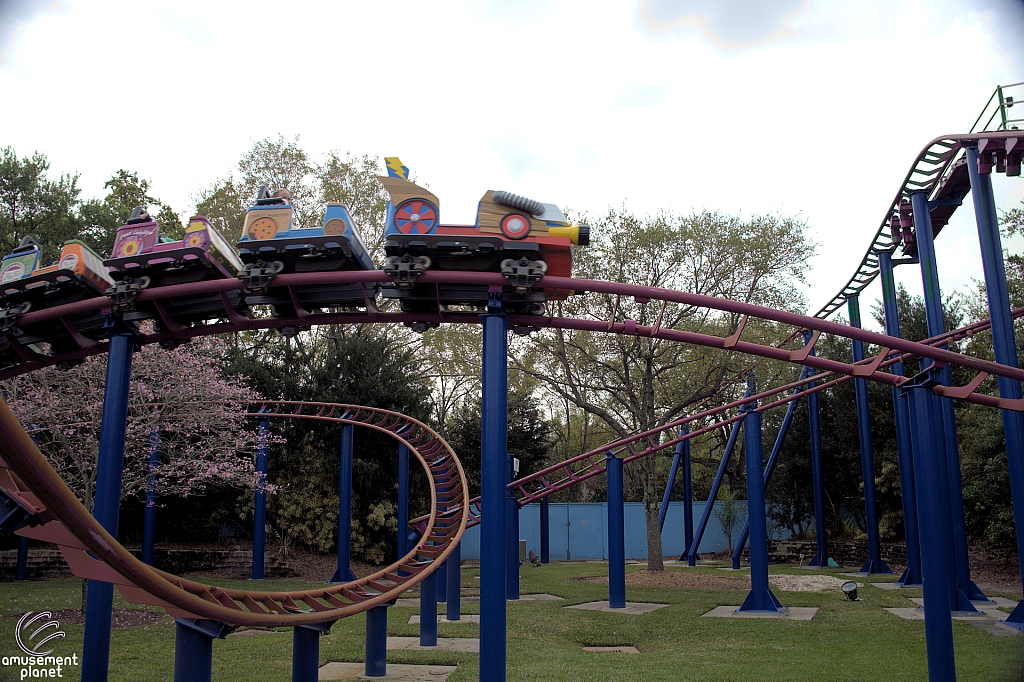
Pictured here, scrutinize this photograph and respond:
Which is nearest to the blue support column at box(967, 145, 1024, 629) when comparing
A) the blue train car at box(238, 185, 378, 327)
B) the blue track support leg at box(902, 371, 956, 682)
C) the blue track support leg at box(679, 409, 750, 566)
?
the blue track support leg at box(902, 371, 956, 682)

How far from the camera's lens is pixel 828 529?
25188 mm

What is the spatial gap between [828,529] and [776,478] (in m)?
2.52

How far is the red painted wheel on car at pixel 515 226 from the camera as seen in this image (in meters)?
7.16

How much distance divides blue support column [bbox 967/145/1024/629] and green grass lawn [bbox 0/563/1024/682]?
174cm

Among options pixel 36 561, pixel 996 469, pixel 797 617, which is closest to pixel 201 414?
pixel 36 561

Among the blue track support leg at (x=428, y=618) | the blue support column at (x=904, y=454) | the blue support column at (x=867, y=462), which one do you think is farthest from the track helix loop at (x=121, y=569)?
the blue support column at (x=867, y=462)

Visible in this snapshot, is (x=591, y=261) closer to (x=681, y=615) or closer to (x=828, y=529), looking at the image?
(x=681, y=615)

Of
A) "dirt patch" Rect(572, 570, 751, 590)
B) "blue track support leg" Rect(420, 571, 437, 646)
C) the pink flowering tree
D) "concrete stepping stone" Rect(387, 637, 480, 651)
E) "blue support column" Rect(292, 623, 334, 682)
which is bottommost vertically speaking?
"dirt patch" Rect(572, 570, 751, 590)

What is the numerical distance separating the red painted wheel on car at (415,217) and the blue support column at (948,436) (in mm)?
→ 8954

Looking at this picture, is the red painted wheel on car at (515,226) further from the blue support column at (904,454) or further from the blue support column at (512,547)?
the blue support column at (904,454)

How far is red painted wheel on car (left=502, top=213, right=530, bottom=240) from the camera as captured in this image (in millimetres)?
7156

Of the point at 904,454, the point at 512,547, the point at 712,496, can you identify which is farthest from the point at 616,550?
the point at 712,496

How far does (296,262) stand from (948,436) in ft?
36.2

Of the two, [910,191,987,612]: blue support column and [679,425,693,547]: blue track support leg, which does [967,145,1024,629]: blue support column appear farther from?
[679,425,693,547]: blue track support leg
